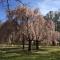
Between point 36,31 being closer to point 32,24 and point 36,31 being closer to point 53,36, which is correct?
point 32,24

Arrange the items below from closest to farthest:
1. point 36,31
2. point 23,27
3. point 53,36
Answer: point 23,27
point 36,31
point 53,36

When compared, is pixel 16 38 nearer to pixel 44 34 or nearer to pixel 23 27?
pixel 23 27

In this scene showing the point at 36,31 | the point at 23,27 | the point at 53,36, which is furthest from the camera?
the point at 53,36

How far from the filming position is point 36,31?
108ft

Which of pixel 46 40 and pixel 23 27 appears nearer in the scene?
pixel 23 27

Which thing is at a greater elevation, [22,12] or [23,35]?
[22,12]

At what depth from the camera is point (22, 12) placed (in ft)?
104

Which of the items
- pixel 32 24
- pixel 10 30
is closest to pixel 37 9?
pixel 32 24

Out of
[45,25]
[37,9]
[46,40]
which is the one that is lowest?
[46,40]

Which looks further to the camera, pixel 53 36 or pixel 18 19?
pixel 53 36

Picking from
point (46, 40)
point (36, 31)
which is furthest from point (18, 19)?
→ point (46, 40)

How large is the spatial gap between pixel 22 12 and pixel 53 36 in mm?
7007

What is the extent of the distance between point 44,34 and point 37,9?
3.61m

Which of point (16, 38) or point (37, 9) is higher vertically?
point (37, 9)
